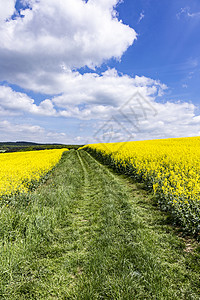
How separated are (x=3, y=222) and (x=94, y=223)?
8.86 ft

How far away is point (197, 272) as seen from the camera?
3270 millimetres

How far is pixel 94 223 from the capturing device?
18.0 feet

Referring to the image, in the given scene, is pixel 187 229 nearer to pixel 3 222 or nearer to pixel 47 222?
pixel 47 222

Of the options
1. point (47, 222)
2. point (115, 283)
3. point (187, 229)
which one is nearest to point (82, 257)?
point (115, 283)

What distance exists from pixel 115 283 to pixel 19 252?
2314 millimetres

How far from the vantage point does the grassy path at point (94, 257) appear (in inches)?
114

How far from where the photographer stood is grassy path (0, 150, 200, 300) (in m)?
2.90

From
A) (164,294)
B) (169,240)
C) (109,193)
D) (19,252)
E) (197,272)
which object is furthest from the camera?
(109,193)

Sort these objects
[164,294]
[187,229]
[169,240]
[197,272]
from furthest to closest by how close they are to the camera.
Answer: [187,229], [169,240], [197,272], [164,294]

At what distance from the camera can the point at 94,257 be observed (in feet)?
12.0

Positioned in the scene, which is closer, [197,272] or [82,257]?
[197,272]

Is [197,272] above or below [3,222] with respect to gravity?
below

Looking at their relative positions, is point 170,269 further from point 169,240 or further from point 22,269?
point 22,269

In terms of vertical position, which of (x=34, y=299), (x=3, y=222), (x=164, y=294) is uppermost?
(x=3, y=222)
